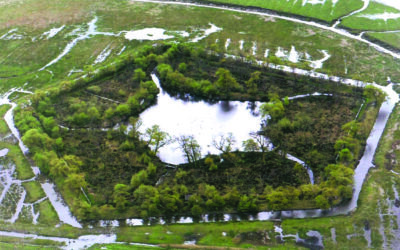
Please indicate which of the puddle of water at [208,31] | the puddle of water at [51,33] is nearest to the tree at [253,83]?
the puddle of water at [208,31]

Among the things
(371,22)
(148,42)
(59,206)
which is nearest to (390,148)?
(371,22)

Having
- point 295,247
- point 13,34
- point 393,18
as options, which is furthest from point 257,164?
point 13,34

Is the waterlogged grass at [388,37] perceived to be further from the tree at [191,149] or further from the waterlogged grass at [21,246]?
the waterlogged grass at [21,246]

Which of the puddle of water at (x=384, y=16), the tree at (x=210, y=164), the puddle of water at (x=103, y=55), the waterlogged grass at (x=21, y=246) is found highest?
the puddle of water at (x=384, y=16)

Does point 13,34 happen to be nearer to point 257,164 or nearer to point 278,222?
point 257,164

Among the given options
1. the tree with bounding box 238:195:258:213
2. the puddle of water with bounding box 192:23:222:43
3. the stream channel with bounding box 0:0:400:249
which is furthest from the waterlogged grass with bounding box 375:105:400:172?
the puddle of water with bounding box 192:23:222:43

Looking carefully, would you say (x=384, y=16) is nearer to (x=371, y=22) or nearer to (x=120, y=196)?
(x=371, y=22)
